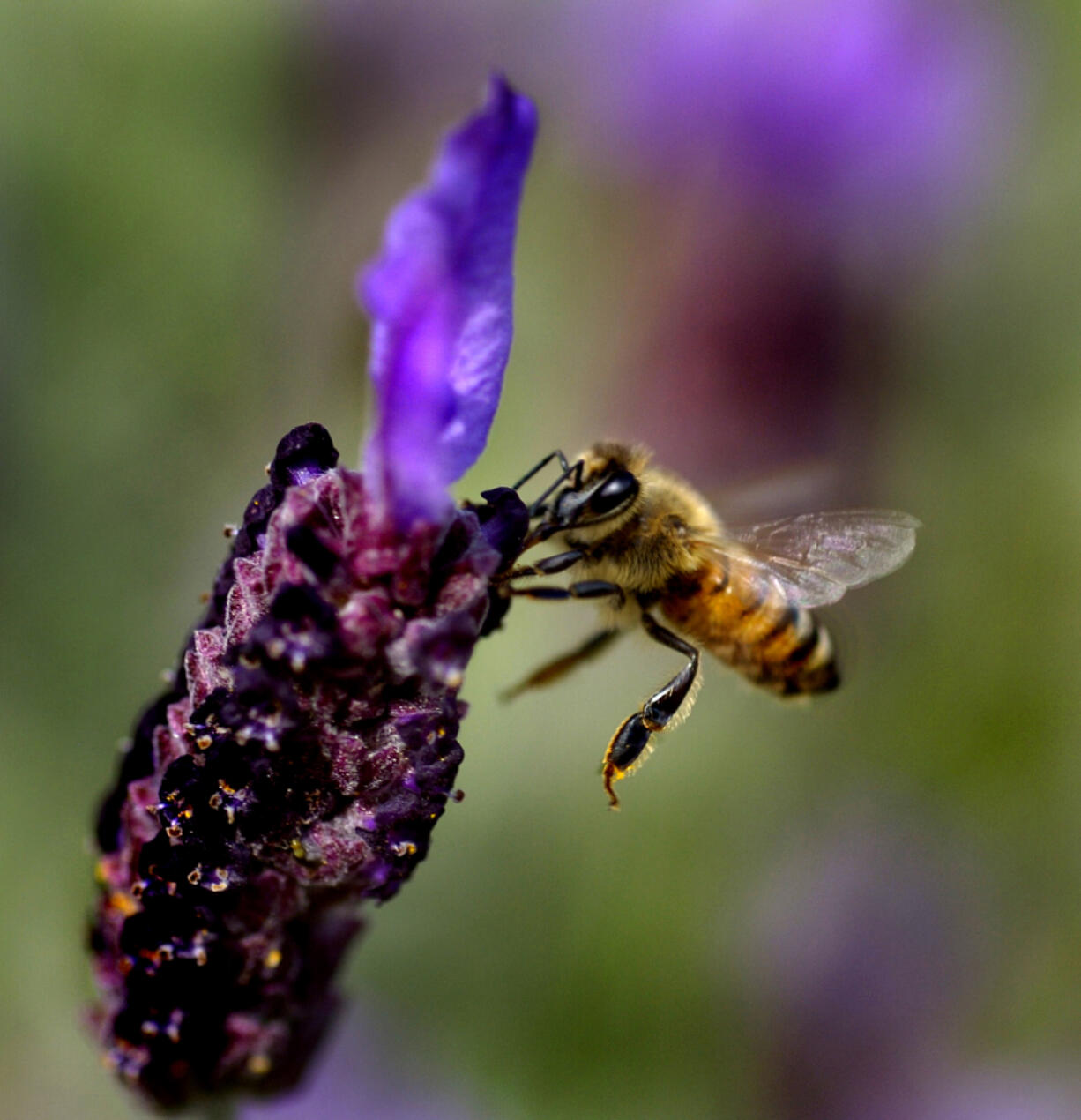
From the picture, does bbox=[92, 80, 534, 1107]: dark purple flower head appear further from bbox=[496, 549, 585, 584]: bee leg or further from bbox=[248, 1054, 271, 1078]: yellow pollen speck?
bbox=[248, 1054, 271, 1078]: yellow pollen speck

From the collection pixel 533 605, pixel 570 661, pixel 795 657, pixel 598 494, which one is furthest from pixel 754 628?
pixel 533 605

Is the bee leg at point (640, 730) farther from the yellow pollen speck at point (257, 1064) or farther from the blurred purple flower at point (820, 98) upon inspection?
the blurred purple flower at point (820, 98)

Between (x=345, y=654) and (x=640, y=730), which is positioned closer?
(x=345, y=654)

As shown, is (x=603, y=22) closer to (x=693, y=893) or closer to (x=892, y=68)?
(x=892, y=68)

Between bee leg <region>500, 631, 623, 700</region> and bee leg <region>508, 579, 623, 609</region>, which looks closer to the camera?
bee leg <region>508, 579, 623, 609</region>

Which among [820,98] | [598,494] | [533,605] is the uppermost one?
[820,98]

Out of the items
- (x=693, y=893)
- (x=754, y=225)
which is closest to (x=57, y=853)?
(x=693, y=893)

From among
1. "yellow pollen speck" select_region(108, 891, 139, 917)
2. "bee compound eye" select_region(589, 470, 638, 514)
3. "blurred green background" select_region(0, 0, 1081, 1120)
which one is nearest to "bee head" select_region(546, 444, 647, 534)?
"bee compound eye" select_region(589, 470, 638, 514)

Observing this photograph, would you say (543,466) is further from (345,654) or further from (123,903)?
(123,903)
